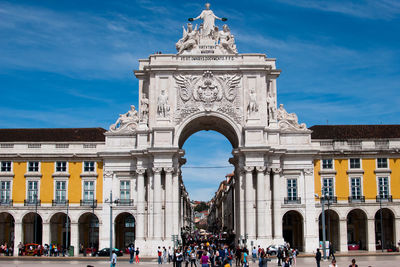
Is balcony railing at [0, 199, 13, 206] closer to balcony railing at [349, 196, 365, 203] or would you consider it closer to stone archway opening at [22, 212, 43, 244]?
stone archway opening at [22, 212, 43, 244]

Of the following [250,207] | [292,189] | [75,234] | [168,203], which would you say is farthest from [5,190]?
[292,189]

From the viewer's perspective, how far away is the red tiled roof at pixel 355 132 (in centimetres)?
6639

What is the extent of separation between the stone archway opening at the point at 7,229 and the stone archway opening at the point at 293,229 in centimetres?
3110

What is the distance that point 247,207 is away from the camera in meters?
59.1

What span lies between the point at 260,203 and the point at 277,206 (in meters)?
2.35

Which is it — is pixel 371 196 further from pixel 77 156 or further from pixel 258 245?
pixel 77 156

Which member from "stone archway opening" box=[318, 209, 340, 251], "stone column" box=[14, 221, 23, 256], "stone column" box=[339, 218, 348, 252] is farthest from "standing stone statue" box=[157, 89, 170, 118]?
"stone column" box=[339, 218, 348, 252]

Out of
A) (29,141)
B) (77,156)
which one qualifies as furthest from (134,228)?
(29,141)

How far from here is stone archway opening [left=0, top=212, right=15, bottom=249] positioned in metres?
64.5

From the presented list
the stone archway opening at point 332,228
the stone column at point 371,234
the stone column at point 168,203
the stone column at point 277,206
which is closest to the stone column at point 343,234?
the stone archway opening at point 332,228

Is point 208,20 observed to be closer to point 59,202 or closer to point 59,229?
point 59,202

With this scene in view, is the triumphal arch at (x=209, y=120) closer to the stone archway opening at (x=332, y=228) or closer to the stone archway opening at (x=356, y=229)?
the stone archway opening at (x=332, y=228)

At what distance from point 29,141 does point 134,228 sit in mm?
15411

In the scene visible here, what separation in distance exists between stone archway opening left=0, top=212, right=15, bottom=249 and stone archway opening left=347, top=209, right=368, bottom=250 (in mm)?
37897
